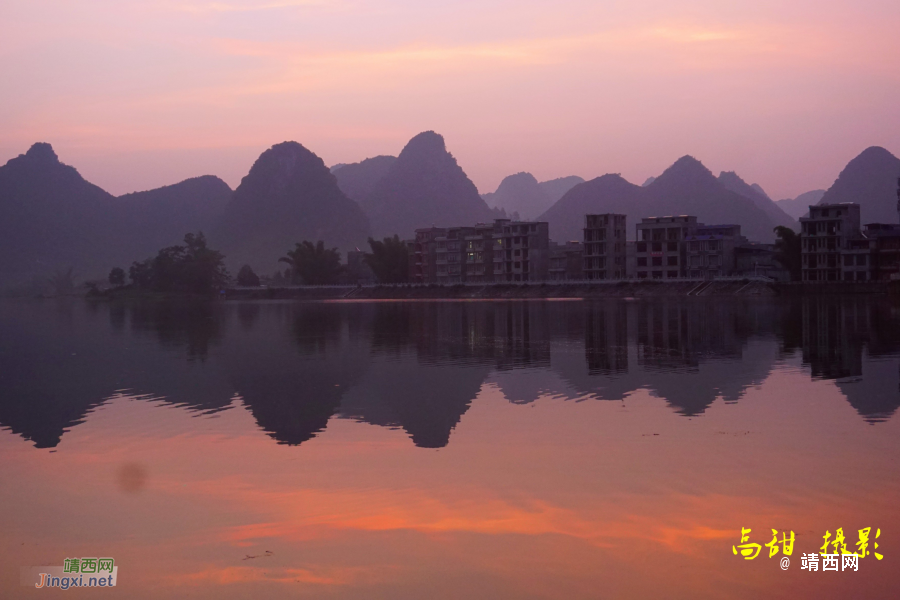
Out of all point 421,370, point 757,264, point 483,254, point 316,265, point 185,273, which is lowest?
point 421,370

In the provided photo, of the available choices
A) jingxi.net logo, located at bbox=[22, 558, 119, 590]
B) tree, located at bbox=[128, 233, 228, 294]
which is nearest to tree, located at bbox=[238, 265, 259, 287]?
tree, located at bbox=[128, 233, 228, 294]

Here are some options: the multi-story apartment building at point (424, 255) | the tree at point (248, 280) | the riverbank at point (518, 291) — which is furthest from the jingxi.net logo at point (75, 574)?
the tree at point (248, 280)

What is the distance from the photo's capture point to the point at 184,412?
19.4 metres

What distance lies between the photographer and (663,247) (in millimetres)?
123062

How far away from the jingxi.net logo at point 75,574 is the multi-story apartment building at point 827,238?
363 feet

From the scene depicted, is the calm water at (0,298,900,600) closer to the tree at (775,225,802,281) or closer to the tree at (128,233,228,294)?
the tree at (775,225,802,281)

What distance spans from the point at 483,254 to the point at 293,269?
56.5 m

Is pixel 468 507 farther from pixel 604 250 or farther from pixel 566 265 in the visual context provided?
pixel 566 265

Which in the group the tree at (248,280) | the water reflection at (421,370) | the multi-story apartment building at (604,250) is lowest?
the water reflection at (421,370)

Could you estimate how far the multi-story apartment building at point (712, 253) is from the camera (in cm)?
11894

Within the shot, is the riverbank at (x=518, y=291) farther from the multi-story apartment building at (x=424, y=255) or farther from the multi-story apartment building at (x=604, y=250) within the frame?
the multi-story apartment building at (x=424, y=255)

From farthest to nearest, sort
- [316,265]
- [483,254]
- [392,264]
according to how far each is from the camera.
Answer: [316,265], [392,264], [483,254]

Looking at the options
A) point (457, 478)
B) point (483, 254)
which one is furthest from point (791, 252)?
point (457, 478)

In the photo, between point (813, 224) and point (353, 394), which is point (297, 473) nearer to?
point (353, 394)
